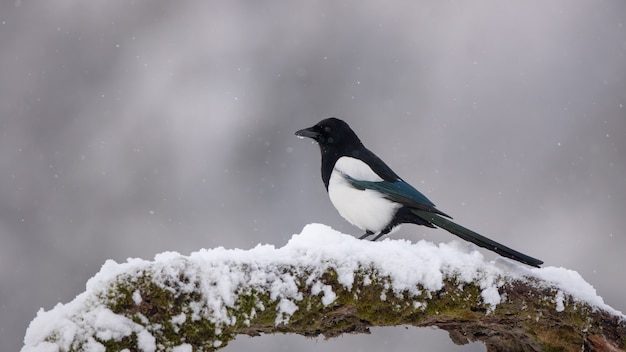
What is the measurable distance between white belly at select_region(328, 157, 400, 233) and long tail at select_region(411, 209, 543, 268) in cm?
17

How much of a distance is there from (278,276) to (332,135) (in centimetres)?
204

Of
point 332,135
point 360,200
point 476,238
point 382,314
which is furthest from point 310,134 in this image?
point 382,314

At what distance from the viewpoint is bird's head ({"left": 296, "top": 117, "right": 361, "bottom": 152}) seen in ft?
12.5

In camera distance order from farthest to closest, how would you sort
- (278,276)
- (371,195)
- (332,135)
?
(332,135) → (371,195) → (278,276)

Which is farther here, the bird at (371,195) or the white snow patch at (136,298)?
the bird at (371,195)

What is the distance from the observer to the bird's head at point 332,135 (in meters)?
3.80

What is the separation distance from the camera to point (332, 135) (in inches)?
151

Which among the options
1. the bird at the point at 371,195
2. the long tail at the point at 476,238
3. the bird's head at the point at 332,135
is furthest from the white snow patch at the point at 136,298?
the bird's head at the point at 332,135

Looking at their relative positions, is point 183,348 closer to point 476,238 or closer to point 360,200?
point 476,238

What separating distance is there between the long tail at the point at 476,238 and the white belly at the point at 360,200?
165 mm

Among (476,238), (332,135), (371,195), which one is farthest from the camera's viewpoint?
(332,135)

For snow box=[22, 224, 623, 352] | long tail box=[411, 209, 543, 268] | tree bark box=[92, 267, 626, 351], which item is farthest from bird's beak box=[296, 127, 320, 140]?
tree bark box=[92, 267, 626, 351]

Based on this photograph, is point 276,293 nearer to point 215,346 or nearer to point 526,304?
point 215,346

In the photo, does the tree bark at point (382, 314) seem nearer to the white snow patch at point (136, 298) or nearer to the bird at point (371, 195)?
the white snow patch at point (136, 298)
